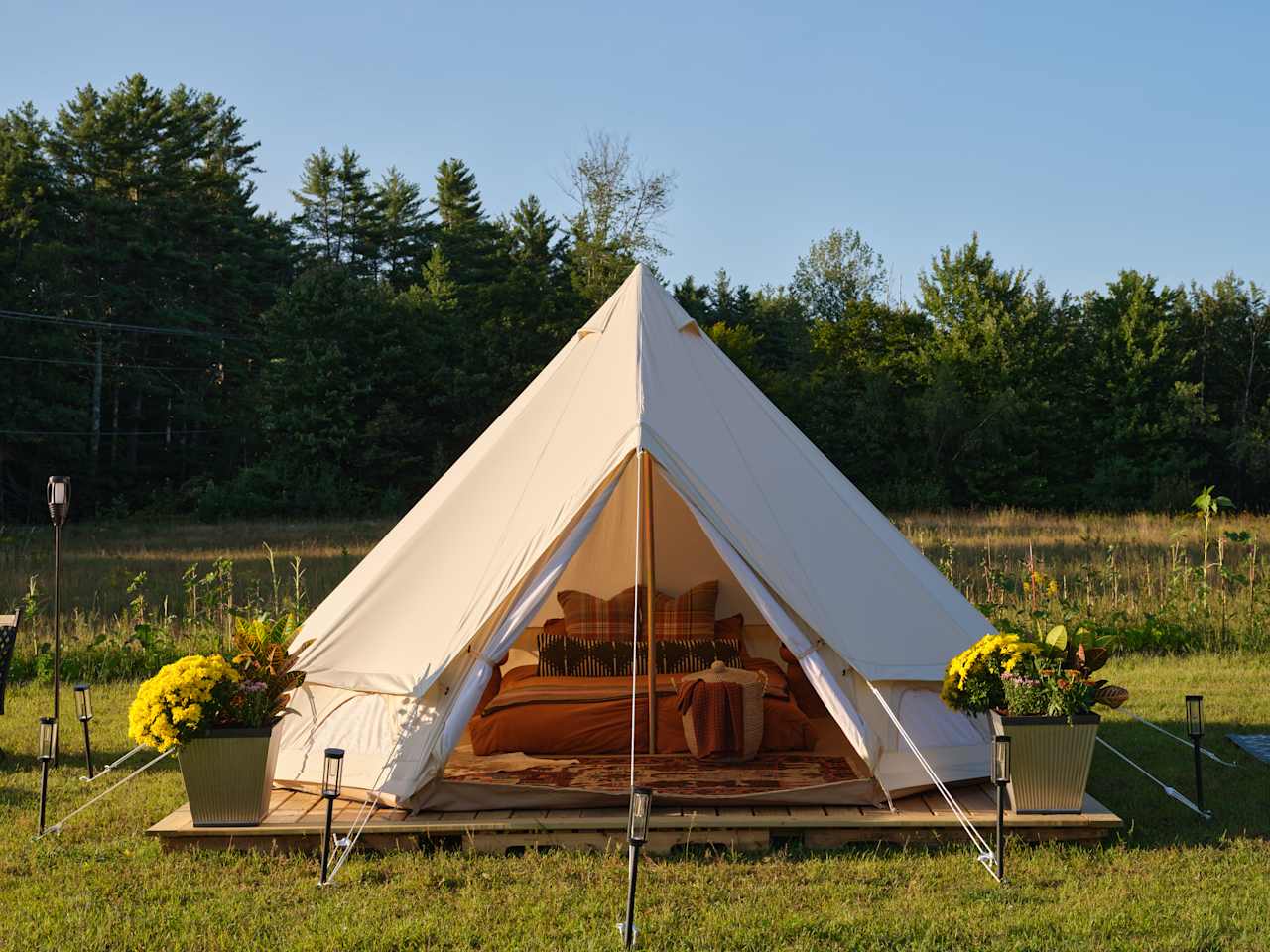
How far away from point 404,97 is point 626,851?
6.70 metres

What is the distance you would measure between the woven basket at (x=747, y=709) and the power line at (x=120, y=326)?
2194 centimetres

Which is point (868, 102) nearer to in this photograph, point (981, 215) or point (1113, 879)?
point (1113, 879)

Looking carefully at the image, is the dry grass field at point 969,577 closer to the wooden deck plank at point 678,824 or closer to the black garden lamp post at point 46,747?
the wooden deck plank at point 678,824

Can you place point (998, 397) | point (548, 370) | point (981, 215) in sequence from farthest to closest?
1. point (981, 215)
2. point (998, 397)
3. point (548, 370)

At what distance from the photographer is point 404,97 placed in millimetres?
9188

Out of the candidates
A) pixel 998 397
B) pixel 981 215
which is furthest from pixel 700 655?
pixel 981 215

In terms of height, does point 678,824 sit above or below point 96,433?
below

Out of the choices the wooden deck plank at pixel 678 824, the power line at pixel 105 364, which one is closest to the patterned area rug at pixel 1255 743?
the wooden deck plank at pixel 678 824

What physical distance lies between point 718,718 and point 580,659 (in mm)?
1452

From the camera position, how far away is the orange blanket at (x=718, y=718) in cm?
525

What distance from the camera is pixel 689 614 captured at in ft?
23.2

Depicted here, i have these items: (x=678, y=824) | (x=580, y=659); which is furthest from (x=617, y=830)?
(x=580, y=659)

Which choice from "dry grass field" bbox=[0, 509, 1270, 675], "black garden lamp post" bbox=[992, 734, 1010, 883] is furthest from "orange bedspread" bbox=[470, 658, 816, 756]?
"black garden lamp post" bbox=[992, 734, 1010, 883]

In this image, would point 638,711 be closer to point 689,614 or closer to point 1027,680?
point 689,614
